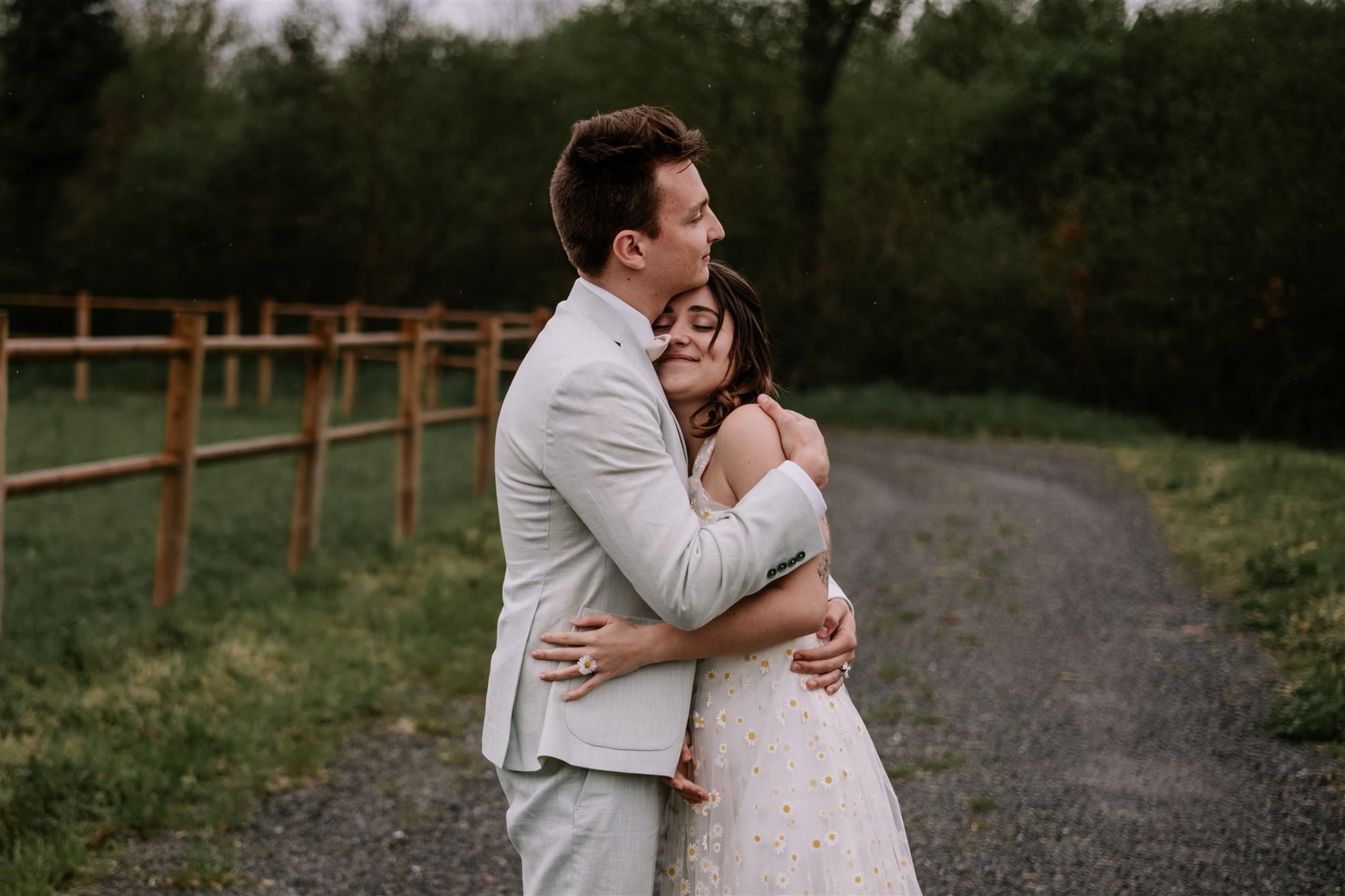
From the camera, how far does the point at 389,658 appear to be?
546cm

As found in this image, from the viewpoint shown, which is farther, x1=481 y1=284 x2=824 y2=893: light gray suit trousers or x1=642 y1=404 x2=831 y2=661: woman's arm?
Result: x1=642 y1=404 x2=831 y2=661: woman's arm

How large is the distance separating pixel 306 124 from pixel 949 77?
11.7 metres

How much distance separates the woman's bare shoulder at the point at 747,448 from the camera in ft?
6.51

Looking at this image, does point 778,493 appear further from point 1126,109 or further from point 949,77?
point 949,77

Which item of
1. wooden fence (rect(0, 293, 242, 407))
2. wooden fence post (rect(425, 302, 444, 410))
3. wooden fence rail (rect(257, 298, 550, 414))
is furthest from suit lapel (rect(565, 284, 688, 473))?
wooden fence (rect(0, 293, 242, 407))

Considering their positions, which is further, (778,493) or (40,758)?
(40,758)

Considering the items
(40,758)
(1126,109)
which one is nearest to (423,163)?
(1126,109)

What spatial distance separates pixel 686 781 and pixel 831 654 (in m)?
0.32

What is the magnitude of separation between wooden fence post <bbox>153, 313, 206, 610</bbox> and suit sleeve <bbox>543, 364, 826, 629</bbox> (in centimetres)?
459

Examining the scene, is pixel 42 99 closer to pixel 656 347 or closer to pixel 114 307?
pixel 114 307

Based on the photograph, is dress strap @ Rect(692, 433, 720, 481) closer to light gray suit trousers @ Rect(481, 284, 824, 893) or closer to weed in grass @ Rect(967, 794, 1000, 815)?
light gray suit trousers @ Rect(481, 284, 824, 893)

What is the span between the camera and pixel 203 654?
5160 mm

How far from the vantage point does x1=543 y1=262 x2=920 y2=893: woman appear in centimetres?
195

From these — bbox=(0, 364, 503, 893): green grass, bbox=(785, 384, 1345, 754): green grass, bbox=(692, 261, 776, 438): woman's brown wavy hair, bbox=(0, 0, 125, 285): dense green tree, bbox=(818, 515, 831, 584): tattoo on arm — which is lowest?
bbox=(0, 364, 503, 893): green grass
